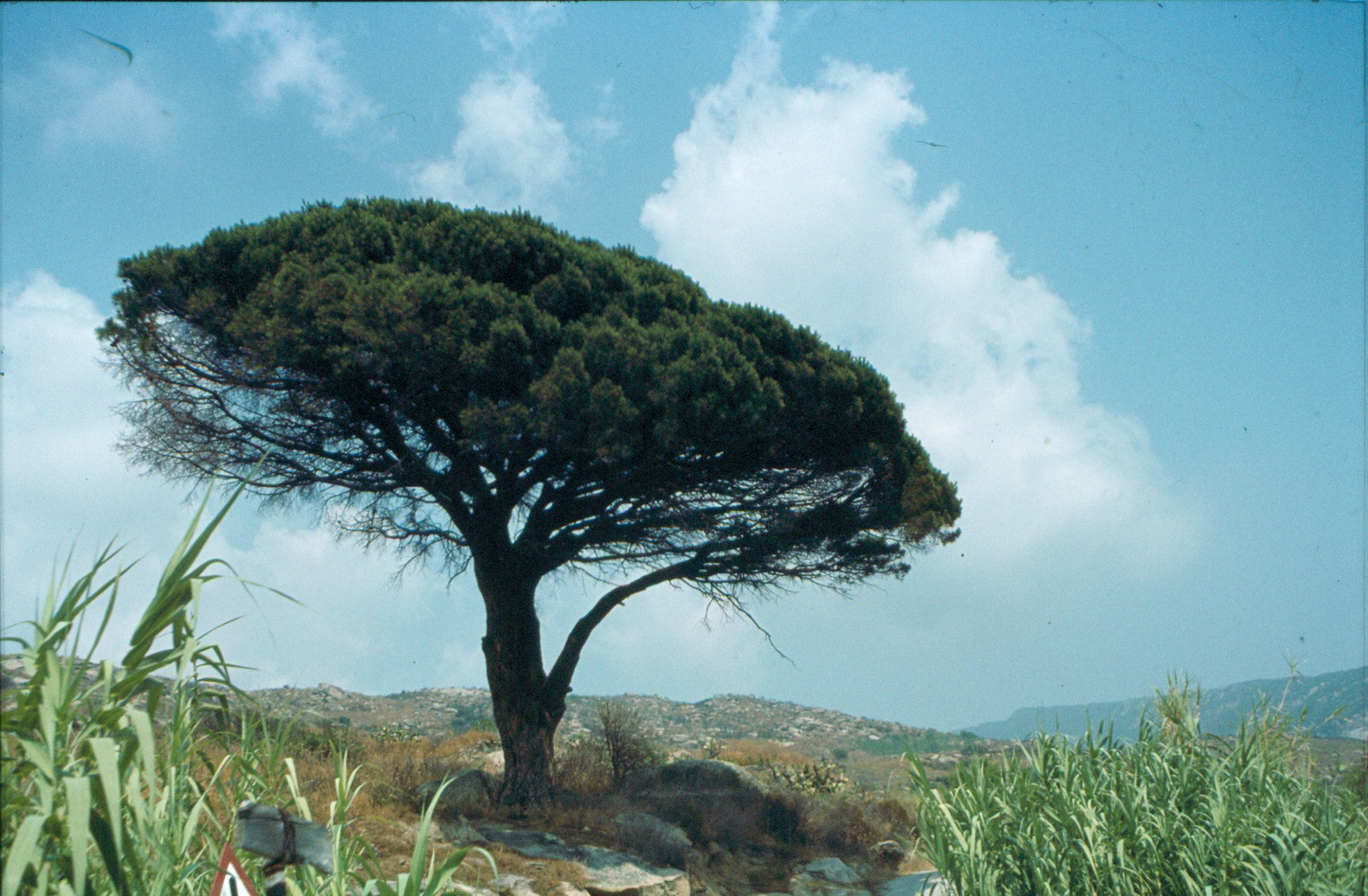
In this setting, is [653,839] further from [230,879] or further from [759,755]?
[230,879]

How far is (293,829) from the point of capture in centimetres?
273

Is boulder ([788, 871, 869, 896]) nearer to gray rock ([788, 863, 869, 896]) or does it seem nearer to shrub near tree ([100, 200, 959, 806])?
gray rock ([788, 863, 869, 896])

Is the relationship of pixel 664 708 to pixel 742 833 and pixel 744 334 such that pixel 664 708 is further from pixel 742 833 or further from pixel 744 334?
pixel 744 334

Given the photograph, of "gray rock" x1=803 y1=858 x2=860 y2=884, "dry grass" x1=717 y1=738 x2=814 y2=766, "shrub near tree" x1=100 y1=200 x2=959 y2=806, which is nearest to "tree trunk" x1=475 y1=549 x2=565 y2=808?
"shrub near tree" x1=100 y1=200 x2=959 y2=806

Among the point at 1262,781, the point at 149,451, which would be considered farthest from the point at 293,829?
the point at 149,451

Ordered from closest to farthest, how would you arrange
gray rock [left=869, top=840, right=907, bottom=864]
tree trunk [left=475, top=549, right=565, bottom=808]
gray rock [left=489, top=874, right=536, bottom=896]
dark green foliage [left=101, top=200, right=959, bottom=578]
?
gray rock [left=489, top=874, right=536, bottom=896], dark green foliage [left=101, top=200, right=959, bottom=578], tree trunk [left=475, top=549, right=565, bottom=808], gray rock [left=869, top=840, right=907, bottom=864]

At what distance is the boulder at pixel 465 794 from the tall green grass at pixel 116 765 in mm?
7786

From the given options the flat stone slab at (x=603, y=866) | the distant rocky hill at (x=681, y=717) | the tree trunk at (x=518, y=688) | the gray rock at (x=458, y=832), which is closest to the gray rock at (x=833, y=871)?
the flat stone slab at (x=603, y=866)

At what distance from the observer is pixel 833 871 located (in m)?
12.2

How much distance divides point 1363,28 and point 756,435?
689 centimetres

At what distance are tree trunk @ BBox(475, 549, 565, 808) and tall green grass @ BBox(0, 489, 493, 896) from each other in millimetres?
8521

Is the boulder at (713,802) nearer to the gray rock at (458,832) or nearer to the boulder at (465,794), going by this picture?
the boulder at (465,794)

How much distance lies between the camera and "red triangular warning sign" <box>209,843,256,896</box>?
2488 mm

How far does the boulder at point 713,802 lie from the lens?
12.6 metres
